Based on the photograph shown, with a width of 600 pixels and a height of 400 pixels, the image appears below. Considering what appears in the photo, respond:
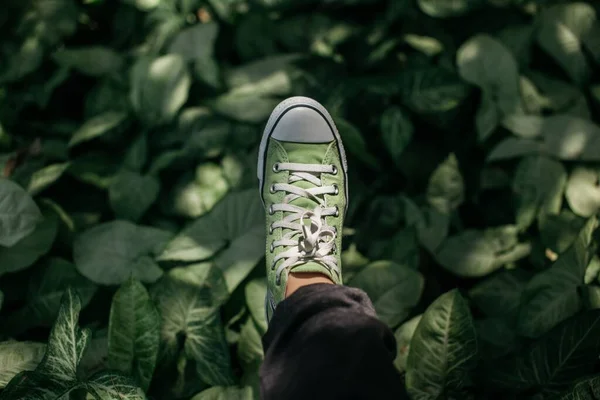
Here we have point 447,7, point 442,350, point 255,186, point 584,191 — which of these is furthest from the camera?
point 447,7

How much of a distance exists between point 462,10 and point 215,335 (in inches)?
45.6

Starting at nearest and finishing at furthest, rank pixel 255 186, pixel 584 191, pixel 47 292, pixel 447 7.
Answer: pixel 47 292 → pixel 584 191 → pixel 255 186 → pixel 447 7

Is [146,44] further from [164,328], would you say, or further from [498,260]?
[498,260]

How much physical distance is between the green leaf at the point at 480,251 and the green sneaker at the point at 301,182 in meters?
0.29

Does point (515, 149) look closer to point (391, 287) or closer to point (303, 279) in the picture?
point (391, 287)

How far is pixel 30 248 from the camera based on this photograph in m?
1.32

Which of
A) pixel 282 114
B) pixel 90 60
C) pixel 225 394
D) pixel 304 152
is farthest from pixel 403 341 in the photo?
pixel 90 60

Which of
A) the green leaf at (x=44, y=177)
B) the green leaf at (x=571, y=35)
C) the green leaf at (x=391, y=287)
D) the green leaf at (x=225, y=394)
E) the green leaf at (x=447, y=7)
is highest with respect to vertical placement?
the green leaf at (x=447, y=7)

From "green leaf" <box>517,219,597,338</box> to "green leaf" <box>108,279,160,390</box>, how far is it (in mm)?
767

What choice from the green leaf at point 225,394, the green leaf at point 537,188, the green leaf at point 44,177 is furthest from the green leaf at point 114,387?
the green leaf at point 537,188

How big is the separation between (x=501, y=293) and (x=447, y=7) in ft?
2.78

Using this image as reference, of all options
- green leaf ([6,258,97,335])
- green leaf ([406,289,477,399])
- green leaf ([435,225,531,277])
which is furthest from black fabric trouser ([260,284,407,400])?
green leaf ([6,258,97,335])

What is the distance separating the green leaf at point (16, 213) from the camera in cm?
122

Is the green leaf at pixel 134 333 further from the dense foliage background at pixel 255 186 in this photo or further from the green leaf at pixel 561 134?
the green leaf at pixel 561 134
